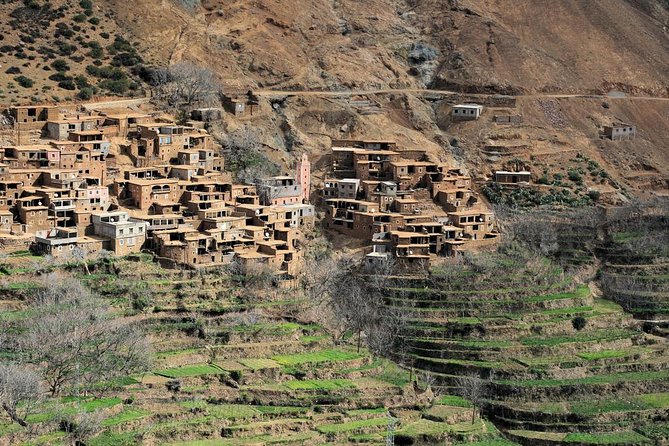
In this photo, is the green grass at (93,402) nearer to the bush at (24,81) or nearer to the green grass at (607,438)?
the green grass at (607,438)

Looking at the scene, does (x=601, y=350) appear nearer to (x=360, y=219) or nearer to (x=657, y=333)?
(x=657, y=333)

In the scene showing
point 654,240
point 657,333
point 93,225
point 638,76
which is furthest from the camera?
point 638,76

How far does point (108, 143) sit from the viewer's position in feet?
266

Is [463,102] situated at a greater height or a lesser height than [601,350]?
greater

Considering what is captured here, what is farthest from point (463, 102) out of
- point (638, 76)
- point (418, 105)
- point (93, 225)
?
point (93, 225)

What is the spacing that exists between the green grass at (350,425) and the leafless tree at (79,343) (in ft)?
23.7

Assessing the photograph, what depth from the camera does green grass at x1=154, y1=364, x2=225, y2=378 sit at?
6650cm

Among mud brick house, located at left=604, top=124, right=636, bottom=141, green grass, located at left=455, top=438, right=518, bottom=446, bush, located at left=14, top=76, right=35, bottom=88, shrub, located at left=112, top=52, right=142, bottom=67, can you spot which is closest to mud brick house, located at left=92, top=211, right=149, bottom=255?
bush, located at left=14, top=76, right=35, bottom=88

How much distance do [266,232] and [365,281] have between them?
503cm

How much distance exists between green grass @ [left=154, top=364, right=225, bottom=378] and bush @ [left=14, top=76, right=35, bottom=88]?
24.7 m

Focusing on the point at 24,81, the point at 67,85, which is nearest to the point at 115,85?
the point at 67,85

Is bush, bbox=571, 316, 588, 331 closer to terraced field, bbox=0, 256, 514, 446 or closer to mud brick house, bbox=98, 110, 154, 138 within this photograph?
terraced field, bbox=0, 256, 514, 446

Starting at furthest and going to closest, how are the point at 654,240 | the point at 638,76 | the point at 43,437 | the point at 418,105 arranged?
1. the point at 638,76
2. the point at 418,105
3. the point at 654,240
4. the point at 43,437

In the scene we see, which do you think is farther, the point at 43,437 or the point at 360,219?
the point at 360,219
